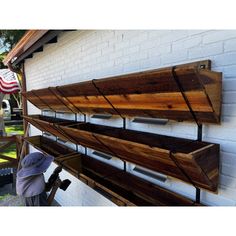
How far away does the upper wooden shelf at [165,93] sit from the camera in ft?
3.15

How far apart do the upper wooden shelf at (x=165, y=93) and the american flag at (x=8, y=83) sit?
352cm

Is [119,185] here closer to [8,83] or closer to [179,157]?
[179,157]

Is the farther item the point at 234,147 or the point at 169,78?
the point at 234,147

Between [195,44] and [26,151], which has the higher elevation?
[195,44]

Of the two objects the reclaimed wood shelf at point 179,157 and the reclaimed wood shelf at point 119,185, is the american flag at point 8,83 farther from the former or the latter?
the reclaimed wood shelf at point 179,157

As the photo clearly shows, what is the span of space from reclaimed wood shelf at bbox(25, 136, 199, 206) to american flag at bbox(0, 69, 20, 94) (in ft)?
9.84

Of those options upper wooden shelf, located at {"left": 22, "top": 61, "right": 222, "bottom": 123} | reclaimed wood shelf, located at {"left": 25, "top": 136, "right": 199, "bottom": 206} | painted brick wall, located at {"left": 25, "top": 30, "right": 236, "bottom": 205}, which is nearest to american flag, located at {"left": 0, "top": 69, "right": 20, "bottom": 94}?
painted brick wall, located at {"left": 25, "top": 30, "right": 236, "bottom": 205}

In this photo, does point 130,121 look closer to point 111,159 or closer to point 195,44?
point 111,159

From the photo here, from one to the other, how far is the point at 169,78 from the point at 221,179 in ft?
2.06

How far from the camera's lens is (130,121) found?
5.84 ft

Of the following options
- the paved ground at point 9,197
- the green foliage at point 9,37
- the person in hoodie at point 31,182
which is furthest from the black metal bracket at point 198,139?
the green foliage at point 9,37

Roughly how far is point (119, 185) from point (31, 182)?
2.48 ft

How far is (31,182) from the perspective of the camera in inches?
74.2
